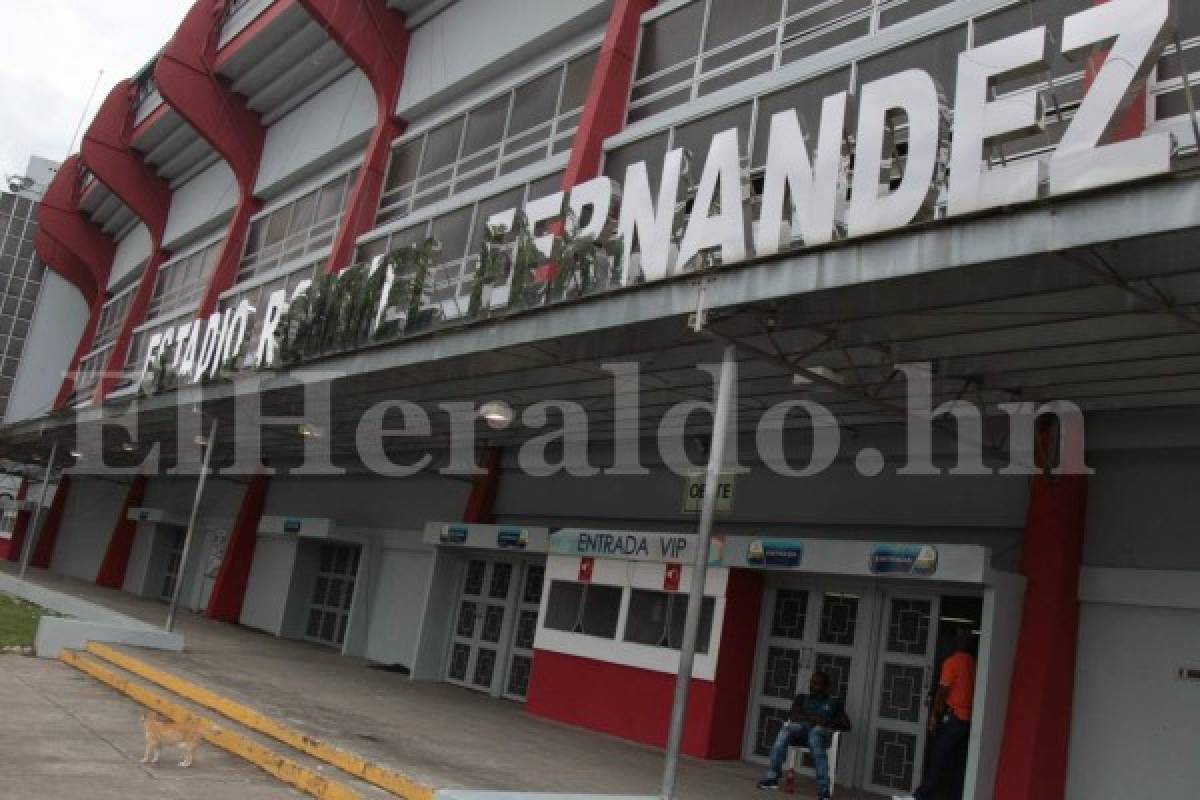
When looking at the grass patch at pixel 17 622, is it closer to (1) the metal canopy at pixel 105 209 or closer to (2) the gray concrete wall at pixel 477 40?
(2) the gray concrete wall at pixel 477 40

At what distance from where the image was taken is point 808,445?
14.6 meters

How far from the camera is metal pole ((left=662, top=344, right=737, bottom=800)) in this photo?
8.22 m

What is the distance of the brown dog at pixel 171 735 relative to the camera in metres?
8.76

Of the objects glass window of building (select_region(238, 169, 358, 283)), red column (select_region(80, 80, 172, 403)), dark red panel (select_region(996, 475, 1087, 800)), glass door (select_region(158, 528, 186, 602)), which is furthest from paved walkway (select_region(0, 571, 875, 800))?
red column (select_region(80, 80, 172, 403))

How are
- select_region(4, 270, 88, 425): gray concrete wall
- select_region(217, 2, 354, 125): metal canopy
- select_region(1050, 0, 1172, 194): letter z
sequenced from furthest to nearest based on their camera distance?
select_region(4, 270, 88, 425): gray concrete wall, select_region(217, 2, 354, 125): metal canopy, select_region(1050, 0, 1172, 194): letter z

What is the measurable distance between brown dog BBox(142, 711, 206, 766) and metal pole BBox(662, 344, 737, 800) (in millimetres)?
3892

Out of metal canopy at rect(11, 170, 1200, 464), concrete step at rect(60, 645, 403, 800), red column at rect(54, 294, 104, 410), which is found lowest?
concrete step at rect(60, 645, 403, 800)

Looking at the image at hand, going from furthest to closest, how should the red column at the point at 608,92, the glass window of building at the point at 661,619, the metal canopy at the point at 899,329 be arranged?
the red column at the point at 608,92
the glass window of building at the point at 661,619
the metal canopy at the point at 899,329

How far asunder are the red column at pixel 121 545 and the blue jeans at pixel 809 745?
95.9 ft

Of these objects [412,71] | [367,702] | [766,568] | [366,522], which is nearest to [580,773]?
[766,568]

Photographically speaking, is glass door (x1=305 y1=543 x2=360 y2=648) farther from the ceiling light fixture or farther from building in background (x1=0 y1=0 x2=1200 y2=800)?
the ceiling light fixture

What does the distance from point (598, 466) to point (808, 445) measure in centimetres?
430

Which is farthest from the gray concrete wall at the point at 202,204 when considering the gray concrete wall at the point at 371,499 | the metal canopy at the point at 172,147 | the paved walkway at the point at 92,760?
the paved walkway at the point at 92,760

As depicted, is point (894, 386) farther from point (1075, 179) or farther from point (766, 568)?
point (1075, 179)
